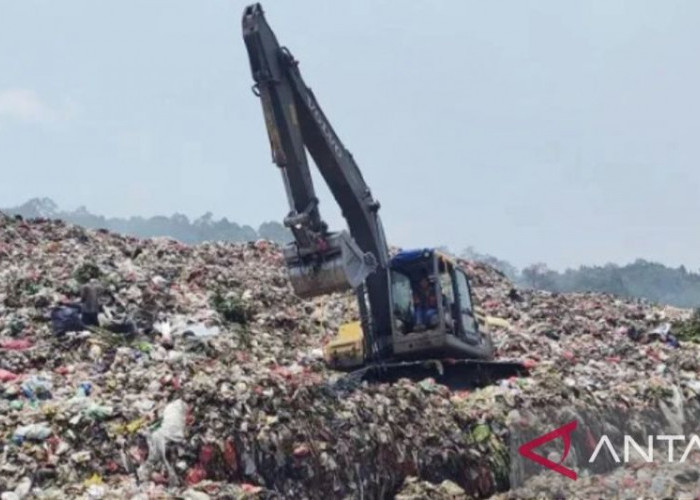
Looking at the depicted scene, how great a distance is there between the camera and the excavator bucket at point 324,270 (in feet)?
29.3

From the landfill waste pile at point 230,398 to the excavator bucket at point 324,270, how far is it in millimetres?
921

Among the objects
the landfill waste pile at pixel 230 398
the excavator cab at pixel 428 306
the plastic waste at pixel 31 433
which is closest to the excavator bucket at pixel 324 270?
the landfill waste pile at pixel 230 398

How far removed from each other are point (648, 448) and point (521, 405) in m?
1.77

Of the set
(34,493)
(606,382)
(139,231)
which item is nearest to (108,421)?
(34,493)

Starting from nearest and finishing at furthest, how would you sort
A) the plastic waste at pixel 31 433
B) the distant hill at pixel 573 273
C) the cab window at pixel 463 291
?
1. the plastic waste at pixel 31 433
2. the cab window at pixel 463 291
3. the distant hill at pixel 573 273

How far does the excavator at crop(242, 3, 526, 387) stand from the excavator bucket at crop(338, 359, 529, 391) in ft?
0.04

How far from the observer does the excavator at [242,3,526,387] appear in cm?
956

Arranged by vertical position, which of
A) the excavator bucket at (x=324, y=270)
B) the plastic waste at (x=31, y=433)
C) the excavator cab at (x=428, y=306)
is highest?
the excavator bucket at (x=324, y=270)

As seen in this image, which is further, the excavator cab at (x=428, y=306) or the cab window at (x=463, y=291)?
the cab window at (x=463, y=291)

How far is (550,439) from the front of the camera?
9.14 metres

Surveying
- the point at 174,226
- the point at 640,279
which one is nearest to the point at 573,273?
the point at 640,279

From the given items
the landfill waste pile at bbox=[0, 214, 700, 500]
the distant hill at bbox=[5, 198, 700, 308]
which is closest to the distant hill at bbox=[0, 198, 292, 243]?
the distant hill at bbox=[5, 198, 700, 308]

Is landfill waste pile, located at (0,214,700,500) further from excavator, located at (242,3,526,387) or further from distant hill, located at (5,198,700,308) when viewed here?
distant hill, located at (5,198,700,308)

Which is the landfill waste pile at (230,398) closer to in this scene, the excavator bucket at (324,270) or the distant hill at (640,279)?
the excavator bucket at (324,270)
